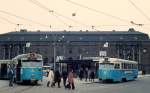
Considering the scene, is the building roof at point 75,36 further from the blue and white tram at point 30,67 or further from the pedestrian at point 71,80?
the pedestrian at point 71,80

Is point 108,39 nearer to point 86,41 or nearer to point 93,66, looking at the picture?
point 86,41

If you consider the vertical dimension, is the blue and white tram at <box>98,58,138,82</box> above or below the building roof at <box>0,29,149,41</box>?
below

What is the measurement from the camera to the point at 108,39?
134 meters

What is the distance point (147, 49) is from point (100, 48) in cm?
1398

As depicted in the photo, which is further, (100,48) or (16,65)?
(100,48)

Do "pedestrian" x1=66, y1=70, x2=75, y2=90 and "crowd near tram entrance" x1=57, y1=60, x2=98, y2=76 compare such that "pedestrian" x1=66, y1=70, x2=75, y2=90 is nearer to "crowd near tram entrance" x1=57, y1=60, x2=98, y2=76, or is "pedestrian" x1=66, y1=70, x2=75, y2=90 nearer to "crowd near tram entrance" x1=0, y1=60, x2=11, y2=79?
"crowd near tram entrance" x1=0, y1=60, x2=11, y2=79

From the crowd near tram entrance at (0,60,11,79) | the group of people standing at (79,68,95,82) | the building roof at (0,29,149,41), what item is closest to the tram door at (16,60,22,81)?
the crowd near tram entrance at (0,60,11,79)

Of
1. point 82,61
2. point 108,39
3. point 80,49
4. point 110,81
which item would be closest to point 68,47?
point 80,49

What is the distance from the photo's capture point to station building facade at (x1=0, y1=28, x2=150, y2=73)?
13150cm

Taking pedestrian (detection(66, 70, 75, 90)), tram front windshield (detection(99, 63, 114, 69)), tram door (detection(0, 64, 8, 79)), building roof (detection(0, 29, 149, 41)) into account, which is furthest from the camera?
building roof (detection(0, 29, 149, 41))

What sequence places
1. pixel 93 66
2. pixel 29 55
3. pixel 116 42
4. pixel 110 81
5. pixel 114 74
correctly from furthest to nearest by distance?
pixel 116 42 < pixel 93 66 < pixel 110 81 < pixel 114 74 < pixel 29 55

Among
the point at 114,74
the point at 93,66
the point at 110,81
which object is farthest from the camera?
the point at 93,66

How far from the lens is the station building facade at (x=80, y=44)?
132 meters

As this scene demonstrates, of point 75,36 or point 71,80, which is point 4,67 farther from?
point 75,36
